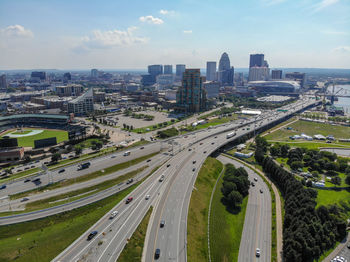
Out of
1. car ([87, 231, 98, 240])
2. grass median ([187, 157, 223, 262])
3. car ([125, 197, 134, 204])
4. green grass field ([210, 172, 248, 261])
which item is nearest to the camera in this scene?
car ([87, 231, 98, 240])

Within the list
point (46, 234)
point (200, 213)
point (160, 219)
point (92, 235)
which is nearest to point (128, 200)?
point (160, 219)

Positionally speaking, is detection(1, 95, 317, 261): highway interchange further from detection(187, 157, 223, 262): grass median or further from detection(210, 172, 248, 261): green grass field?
detection(210, 172, 248, 261): green grass field

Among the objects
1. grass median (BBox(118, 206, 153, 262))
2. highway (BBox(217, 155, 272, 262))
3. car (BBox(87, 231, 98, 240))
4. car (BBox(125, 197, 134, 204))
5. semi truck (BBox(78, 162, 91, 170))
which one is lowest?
highway (BBox(217, 155, 272, 262))

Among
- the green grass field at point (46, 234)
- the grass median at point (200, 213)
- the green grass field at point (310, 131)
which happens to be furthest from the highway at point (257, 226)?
the green grass field at point (310, 131)

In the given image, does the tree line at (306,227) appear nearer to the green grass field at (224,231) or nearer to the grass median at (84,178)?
the green grass field at (224,231)

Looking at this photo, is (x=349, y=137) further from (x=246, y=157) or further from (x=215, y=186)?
(x=215, y=186)

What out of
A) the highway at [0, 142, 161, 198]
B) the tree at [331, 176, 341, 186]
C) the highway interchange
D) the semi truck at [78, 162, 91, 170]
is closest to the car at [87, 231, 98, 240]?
the highway interchange

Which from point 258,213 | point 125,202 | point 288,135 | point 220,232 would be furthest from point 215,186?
point 288,135

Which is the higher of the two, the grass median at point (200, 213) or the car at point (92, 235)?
the car at point (92, 235)
